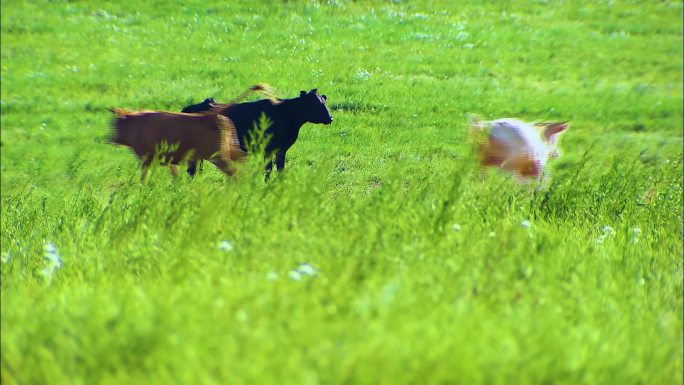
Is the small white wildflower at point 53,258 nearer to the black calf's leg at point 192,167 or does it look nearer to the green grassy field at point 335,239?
the green grassy field at point 335,239

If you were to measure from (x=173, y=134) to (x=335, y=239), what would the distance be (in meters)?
3.86

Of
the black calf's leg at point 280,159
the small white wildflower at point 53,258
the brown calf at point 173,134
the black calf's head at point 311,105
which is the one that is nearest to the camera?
the small white wildflower at point 53,258

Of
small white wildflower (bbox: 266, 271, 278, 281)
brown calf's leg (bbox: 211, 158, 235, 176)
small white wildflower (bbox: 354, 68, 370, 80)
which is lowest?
brown calf's leg (bbox: 211, 158, 235, 176)

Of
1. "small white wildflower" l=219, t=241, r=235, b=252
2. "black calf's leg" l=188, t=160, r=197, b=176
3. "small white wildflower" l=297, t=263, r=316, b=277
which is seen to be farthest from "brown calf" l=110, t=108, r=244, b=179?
"small white wildflower" l=297, t=263, r=316, b=277

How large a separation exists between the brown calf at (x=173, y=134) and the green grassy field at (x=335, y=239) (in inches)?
38.7

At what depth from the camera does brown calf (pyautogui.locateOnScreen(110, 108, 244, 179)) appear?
25.0ft

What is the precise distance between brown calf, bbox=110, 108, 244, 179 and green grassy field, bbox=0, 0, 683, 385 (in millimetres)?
983

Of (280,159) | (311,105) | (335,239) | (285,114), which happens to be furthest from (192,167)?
(335,239)

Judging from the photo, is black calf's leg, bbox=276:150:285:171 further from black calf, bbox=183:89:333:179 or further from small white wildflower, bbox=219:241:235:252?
small white wildflower, bbox=219:241:235:252

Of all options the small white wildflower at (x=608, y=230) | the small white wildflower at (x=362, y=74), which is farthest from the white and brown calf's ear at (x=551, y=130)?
the small white wildflower at (x=362, y=74)

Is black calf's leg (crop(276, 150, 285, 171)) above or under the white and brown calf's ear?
under

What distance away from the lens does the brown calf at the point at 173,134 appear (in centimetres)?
762

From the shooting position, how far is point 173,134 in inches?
300

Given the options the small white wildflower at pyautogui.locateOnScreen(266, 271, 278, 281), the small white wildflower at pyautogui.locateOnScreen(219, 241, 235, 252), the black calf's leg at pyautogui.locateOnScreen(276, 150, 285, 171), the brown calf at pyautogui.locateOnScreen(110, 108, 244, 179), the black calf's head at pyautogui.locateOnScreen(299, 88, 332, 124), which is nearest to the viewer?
the small white wildflower at pyautogui.locateOnScreen(266, 271, 278, 281)
